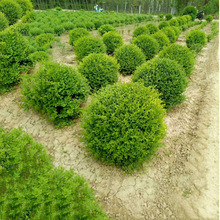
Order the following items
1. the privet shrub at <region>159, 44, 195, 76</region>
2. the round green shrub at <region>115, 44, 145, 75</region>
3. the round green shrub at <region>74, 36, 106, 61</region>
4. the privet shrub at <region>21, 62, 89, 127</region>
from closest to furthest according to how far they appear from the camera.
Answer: the privet shrub at <region>21, 62, 89, 127</region> < the privet shrub at <region>159, 44, 195, 76</region> < the round green shrub at <region>115, 44, 145, 75</region> < the round green shrub at <region>74, 36, 106, 61</region>

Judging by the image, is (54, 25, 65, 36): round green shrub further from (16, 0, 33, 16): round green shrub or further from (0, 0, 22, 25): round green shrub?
(16, 0, 33, 16): round green shrub

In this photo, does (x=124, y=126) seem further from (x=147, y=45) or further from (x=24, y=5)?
(x=24, y=5)

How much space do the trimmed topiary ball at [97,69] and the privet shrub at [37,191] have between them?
3.19 metres

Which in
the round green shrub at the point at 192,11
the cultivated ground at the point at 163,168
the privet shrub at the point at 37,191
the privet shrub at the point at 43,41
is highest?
the round green shrub at the point at 192,11

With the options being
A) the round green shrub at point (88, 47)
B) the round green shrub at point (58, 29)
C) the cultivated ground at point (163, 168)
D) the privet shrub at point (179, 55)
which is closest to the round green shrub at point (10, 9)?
the round green shrub at point (58, 29)

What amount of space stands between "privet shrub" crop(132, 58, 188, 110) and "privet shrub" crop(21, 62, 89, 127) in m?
1.80

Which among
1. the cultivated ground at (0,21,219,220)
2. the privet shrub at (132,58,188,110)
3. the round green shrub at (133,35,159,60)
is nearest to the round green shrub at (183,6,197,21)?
the round green shrub at (133,35,159,60)

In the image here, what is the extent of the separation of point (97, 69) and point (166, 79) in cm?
211

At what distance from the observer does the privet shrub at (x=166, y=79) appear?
5.03 metres

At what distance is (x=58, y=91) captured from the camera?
14.5ft

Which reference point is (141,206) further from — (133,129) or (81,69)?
(81,69)

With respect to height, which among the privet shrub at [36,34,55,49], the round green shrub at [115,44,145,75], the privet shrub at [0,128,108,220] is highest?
the privet shrub at [36,34,55,49]

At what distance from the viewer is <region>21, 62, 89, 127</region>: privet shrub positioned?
449 cm

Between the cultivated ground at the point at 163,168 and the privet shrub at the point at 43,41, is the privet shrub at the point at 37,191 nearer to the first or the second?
the cultivated ground at the point at 163,168
